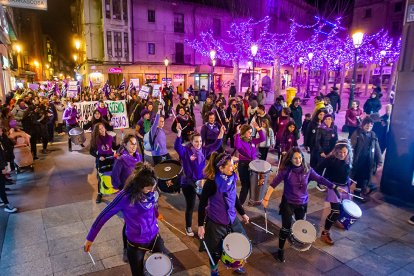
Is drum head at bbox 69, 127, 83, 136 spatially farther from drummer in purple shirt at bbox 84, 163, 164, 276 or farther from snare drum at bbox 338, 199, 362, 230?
snare drum at bbox 338, 199, 362, 230

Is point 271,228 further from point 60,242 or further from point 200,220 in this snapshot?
point 60,242

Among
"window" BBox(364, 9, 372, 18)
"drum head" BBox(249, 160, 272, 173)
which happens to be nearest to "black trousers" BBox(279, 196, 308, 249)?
"drum head" BBox(249, 160, 272, 173)

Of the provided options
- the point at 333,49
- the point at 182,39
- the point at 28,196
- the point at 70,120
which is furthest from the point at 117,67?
the point at 28,196

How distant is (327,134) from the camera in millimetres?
7785

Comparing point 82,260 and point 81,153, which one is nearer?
point 82,260

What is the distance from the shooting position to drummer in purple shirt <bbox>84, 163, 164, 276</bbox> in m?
3.45

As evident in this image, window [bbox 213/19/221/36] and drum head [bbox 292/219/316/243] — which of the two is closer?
drum head [bbox 292/219/316/243]

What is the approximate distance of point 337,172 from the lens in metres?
5.63

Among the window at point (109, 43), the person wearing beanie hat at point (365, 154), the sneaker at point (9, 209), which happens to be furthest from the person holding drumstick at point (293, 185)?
the window at point (109, 43)

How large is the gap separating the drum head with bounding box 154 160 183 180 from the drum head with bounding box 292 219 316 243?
2.30 meters

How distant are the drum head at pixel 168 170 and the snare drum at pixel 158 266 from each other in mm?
2562

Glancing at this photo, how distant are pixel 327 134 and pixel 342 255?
11.2 ft

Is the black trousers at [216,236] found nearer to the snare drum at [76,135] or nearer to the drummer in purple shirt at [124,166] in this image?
the drummer in purple shirt at [124,166]

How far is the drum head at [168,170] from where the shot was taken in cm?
591
